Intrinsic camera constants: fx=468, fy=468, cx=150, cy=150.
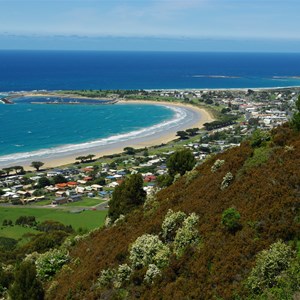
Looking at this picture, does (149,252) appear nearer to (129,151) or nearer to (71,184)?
(71,184)

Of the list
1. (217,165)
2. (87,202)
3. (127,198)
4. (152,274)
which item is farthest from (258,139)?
(87,202)

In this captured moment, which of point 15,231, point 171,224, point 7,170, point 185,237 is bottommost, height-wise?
point 7,170

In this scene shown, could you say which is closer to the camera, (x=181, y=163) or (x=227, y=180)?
(x=227, y=180)

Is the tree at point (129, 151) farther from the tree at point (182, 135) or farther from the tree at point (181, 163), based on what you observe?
the tree at point (181, 163)

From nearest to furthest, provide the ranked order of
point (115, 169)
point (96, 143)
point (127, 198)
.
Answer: point (127, 198) → point (115, 169) → point (96, 143)

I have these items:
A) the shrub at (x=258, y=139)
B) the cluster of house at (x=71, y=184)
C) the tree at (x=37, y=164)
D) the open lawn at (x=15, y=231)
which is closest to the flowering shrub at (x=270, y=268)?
the shrub at (x=258, y=139)

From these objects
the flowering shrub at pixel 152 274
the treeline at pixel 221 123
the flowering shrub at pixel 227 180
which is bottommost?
the treeline at pixel 221 123

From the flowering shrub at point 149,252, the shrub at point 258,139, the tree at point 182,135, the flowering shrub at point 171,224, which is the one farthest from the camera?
the tree at point 182,135

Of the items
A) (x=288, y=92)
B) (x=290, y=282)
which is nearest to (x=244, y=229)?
(x=290, y=282)
